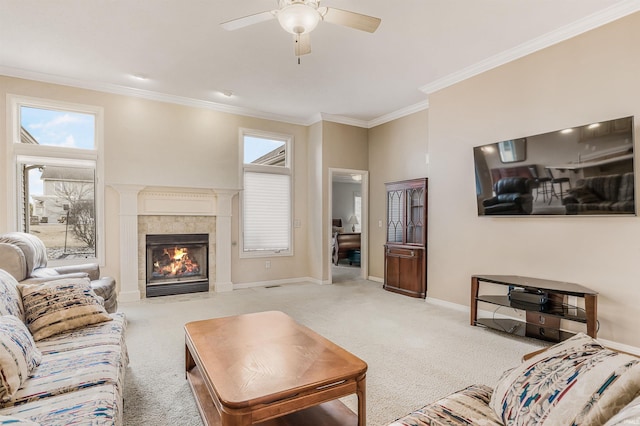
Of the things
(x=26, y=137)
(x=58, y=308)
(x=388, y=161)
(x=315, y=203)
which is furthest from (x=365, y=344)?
(x=26, y=137)

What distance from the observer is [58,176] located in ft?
15.1

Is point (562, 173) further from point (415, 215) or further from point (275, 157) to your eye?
point (275, 157)

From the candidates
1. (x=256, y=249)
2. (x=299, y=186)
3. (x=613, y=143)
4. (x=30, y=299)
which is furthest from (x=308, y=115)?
(x=30, y=299)

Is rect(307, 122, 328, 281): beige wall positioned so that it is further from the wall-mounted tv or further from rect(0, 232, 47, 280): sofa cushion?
rect(0, 232, 47, 280): sofa cushion

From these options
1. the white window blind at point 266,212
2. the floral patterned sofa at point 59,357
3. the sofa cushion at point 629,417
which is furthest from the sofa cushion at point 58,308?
the white window blind at point 266,212

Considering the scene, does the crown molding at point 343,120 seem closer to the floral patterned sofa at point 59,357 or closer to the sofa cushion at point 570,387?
the floral patterned sofa at point 59,357

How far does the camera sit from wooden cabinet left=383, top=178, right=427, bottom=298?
5152 mm

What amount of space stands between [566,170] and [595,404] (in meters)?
2.96

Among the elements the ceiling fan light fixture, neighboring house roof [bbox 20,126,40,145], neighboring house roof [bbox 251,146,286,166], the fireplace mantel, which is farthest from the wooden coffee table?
neighboring house roof [bbox 251,146,286,166]

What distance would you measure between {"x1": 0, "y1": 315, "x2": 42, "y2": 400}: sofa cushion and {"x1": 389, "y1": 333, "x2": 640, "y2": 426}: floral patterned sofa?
1.63m

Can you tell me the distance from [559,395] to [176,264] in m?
5.33

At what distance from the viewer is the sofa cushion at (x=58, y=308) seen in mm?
2137

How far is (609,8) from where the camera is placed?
2979mm

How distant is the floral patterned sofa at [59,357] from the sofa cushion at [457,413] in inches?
48.2
